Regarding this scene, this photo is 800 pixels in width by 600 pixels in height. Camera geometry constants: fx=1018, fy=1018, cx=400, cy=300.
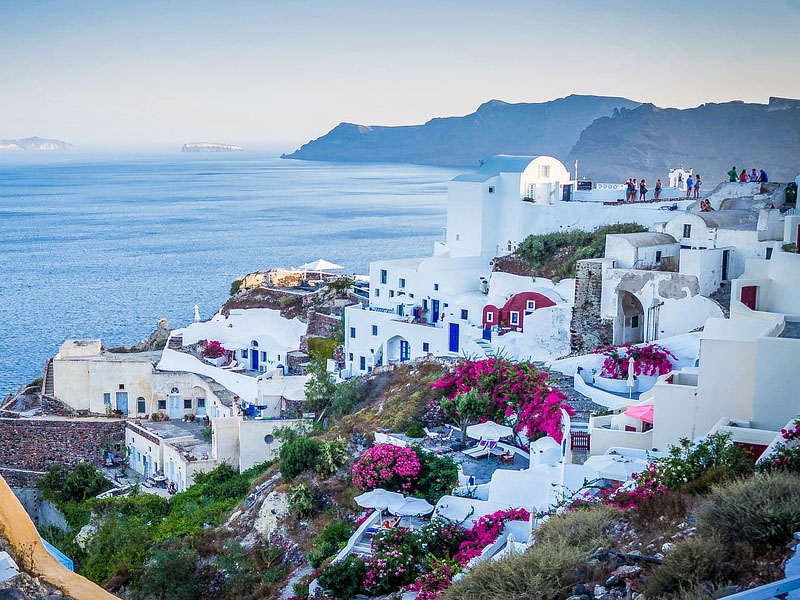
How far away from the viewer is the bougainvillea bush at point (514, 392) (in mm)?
18609

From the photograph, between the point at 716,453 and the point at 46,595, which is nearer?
the point at 46,595

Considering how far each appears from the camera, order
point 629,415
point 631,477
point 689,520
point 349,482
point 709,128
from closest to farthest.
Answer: point 689,520
point 631,477
point 629,415
point 349,482
point 709,128

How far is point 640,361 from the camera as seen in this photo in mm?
20406

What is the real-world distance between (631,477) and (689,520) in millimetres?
3411

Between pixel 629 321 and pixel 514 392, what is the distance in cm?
728

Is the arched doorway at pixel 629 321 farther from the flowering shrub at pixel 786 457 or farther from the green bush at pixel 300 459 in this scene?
the flowering shrub at pixel 786 457

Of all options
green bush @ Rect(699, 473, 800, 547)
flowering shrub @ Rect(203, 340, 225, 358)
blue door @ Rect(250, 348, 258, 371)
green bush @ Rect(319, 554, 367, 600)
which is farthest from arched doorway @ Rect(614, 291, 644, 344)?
green bush @ Rect(699, 473, 800, 547)

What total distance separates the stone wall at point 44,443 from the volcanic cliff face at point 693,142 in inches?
1521

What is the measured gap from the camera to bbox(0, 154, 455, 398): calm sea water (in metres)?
58.9

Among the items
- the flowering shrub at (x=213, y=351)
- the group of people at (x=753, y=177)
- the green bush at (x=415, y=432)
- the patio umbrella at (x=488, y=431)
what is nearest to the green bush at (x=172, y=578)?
the green bush at (x=415, y=432)

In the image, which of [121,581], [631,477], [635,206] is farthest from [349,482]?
[635,206]

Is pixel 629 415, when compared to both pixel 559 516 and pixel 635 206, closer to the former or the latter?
pixel 559 516

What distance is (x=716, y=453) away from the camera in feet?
36.9

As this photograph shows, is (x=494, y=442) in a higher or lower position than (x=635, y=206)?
lower
